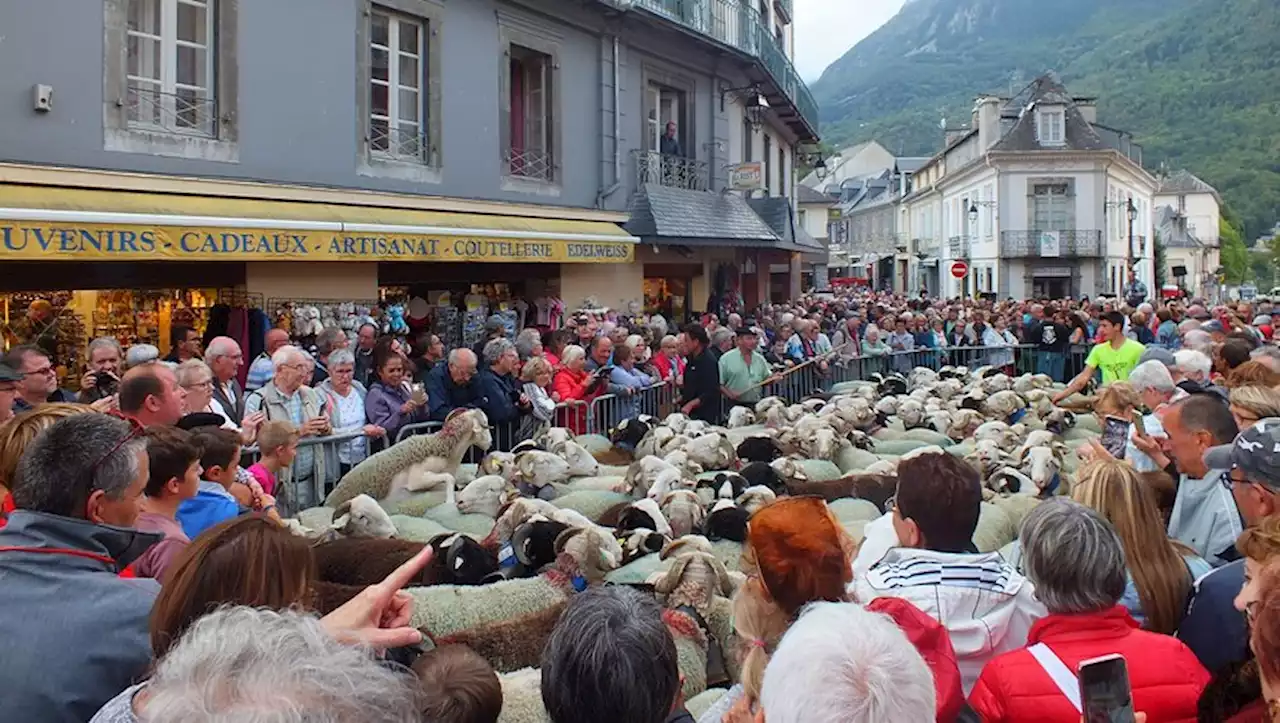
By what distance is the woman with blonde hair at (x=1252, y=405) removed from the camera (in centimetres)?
476

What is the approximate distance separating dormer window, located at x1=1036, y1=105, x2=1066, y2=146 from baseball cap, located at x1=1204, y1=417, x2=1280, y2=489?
156ft

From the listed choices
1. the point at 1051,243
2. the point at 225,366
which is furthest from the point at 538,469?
the point at 1051,243

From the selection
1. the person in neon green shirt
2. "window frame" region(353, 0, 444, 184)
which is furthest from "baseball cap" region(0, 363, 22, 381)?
the person in neon green shirt

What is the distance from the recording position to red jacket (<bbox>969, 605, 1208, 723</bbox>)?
268 cm

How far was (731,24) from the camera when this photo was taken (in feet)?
65.4

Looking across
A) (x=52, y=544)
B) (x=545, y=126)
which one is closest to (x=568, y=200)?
(x=545, y=126)

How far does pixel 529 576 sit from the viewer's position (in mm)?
4758

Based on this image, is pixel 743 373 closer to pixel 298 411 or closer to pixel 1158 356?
pixel 1158 356

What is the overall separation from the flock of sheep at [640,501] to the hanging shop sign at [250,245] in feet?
12.6

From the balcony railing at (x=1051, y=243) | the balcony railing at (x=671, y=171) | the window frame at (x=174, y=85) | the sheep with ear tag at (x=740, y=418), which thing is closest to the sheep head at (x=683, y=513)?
the sheep with ear tag at (x=740, y=418)

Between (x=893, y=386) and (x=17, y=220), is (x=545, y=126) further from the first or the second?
(x=17, y=220)

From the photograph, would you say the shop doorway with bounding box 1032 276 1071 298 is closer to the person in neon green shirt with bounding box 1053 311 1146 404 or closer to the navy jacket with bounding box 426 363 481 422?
the person in neon green shirt with bounding box 1053 311 1146 404

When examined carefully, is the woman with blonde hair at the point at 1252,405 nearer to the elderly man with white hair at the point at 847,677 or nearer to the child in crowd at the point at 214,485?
the elderly man with white hair at the point at 847,677

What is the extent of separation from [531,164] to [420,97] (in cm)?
242
